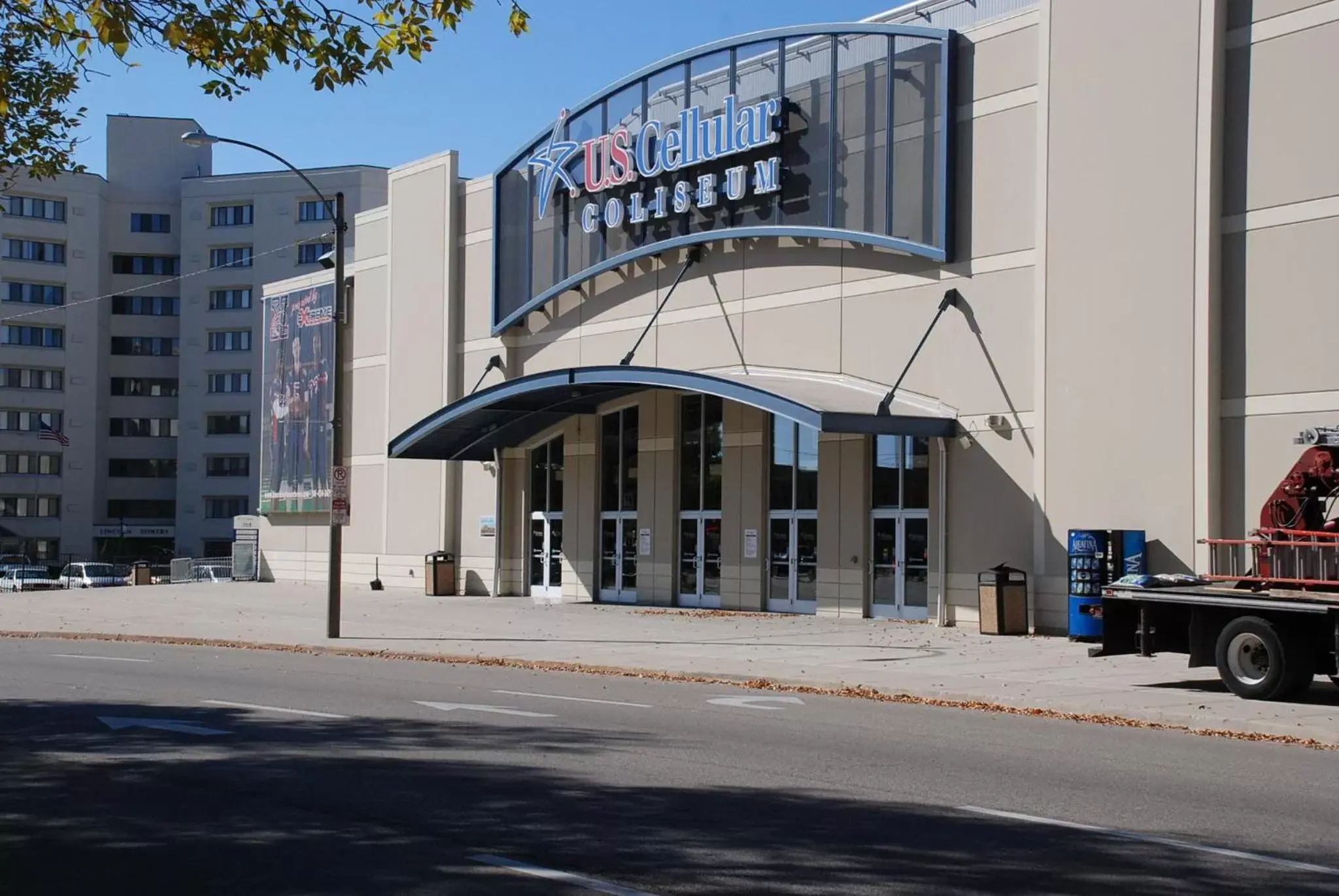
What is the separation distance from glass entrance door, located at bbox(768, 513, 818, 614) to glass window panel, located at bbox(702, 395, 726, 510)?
190 centimetres

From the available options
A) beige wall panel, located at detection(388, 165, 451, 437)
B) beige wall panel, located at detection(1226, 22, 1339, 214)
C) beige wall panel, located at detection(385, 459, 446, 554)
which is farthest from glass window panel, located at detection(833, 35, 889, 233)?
beige wall panel, located at detection(385, 459, 446, 554)

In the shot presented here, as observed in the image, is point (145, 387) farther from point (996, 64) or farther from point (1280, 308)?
point (1280, 308)

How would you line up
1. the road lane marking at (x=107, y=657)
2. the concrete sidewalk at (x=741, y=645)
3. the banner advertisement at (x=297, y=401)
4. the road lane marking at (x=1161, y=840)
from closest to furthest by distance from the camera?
the road lane marking at (x=1161, y=840), the concrete sidewalk at (x=741, y=645), the road lane marking at (x=107, y=657), the banner advertisement at (x=297, y=401)

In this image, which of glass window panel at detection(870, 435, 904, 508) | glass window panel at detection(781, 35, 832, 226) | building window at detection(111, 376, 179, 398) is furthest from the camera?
building window at detection(111, 376, 179, 398)

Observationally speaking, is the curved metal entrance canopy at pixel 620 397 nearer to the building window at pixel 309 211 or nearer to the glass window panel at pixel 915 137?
the glass window panel at pixel 915 137

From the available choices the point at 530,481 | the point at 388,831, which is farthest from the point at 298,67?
the point at 530,481

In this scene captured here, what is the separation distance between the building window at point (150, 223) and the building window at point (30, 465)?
1389 cm

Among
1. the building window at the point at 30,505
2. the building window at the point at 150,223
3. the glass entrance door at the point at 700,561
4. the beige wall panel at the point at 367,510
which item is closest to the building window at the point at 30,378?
the building window at the point at 30,505

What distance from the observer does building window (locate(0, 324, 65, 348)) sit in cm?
7925

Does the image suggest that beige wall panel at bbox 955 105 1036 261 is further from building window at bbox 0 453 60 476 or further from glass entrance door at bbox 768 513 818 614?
building window at bbox 0 453 60 476

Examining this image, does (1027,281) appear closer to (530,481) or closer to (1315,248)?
(1315,248)

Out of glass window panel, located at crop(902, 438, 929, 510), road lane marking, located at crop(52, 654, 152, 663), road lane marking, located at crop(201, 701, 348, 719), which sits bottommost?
road lane marking, located at crop(52, 654, 152, 663)

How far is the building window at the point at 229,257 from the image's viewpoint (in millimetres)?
80688

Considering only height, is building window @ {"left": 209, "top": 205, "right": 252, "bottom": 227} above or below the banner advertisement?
above
